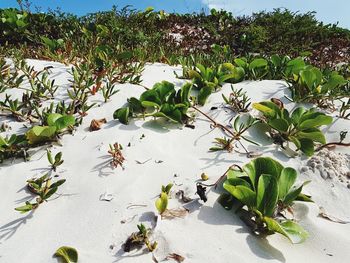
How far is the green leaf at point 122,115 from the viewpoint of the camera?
3.25m

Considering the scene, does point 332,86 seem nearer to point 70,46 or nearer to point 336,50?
point 70,46

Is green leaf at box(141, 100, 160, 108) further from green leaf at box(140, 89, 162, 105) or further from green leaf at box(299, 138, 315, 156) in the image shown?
green leaf at box(299, 138, 315, 156)

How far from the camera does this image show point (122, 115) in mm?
3256

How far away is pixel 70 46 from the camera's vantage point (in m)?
5.12

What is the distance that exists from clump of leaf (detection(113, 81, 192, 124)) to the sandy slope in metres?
0.11

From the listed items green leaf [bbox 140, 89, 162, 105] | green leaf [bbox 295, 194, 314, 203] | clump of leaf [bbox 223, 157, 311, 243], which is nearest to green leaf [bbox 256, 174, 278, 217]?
clump of leaf [bbox 223, 157, 311, 243]

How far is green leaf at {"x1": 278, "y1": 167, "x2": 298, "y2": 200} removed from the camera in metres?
2.27

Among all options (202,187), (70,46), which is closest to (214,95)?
(202,187)

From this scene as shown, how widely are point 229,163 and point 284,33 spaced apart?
6249 mm

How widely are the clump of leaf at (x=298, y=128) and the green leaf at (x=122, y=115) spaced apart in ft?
3.89

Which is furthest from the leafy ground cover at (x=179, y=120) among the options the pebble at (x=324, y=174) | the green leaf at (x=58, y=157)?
the pebble at (x=324, y=174)

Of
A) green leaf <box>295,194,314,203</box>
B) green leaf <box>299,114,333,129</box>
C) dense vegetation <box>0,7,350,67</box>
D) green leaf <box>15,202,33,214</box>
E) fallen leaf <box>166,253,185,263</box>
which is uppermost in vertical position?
dense vegetation <box>0,7,350,67</box>

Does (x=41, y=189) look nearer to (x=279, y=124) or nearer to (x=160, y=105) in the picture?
(x=160, y=105)

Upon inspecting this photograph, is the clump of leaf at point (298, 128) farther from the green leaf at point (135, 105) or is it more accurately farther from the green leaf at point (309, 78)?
the green leaf at point (135, 105)
